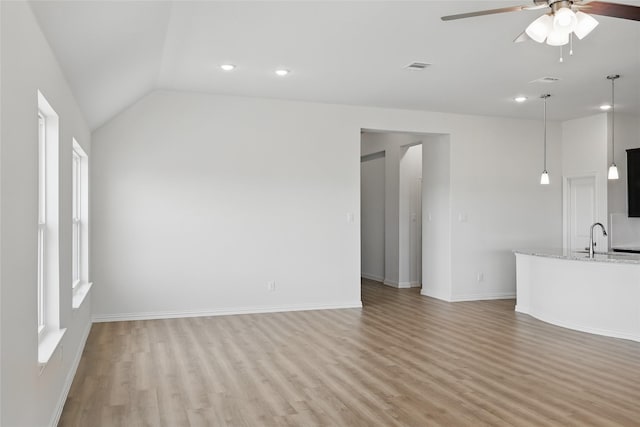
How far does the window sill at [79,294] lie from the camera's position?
4530 mm

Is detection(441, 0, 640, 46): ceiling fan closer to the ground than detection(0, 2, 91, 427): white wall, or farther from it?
farther from it

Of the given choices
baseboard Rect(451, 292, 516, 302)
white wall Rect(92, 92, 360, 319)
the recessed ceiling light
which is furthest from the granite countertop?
the recessed ceiling light

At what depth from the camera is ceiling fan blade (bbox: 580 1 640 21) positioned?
2822 millimetres

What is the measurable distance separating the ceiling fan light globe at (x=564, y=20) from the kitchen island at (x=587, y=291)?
10.8 feet

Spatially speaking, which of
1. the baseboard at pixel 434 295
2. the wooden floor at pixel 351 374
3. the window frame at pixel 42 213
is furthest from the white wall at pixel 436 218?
the window frame at pixel 42 213

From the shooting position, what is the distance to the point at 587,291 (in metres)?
5.73

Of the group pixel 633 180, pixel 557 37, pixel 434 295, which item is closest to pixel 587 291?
pixel 434 295

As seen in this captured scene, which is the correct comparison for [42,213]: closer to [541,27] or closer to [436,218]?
[541,27]

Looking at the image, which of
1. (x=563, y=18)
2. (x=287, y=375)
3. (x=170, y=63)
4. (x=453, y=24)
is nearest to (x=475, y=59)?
(x=453, y=24)

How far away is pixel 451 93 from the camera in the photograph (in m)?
6.51

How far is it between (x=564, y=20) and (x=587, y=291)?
3.77 m

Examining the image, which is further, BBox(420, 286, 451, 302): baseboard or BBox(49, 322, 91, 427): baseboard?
BBox(420, 286, 451, 302): baseboard

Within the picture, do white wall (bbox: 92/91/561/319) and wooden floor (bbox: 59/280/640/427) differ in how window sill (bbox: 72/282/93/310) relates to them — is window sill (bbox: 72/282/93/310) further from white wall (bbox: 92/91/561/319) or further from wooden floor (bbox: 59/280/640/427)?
white wall (bbox: 92/91/561/319)

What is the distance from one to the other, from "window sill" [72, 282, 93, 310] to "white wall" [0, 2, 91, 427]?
1.39 meters
